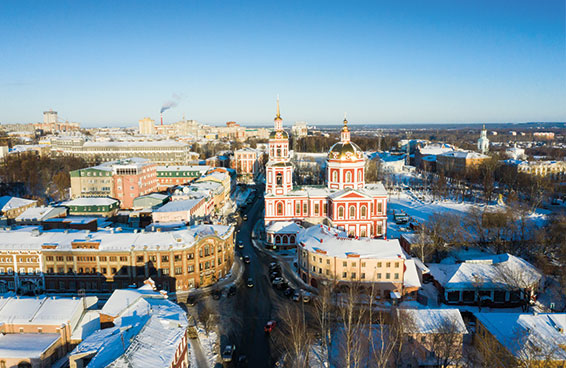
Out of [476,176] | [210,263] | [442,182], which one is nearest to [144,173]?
[210,263]

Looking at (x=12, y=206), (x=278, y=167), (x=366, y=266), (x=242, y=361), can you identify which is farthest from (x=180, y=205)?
(x=242, y=361)

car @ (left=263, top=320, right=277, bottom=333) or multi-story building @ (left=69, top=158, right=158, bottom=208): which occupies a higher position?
multi-story building @ (left=69, top=158, right=158, bottom=208)

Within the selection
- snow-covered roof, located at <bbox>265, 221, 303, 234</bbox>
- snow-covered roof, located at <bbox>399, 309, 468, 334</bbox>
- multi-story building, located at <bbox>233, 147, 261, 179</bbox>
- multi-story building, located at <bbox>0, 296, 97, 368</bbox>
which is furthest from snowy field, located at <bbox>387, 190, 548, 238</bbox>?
multi-story building, located at <bbox>233, 147, 261, 179</bbox>

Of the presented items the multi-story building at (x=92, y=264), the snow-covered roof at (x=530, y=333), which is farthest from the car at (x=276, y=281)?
the snow-covered roof at (x=530, y=333)

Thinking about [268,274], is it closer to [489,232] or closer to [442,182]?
[489,232]

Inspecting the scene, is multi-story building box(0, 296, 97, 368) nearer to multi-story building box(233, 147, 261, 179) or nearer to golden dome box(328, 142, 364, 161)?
golden dome box(328, 142, 364, 161)

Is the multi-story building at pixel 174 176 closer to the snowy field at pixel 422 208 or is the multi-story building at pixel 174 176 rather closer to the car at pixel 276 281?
the snowy field at pixel 422 208

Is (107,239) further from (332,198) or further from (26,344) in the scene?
(332,198)
